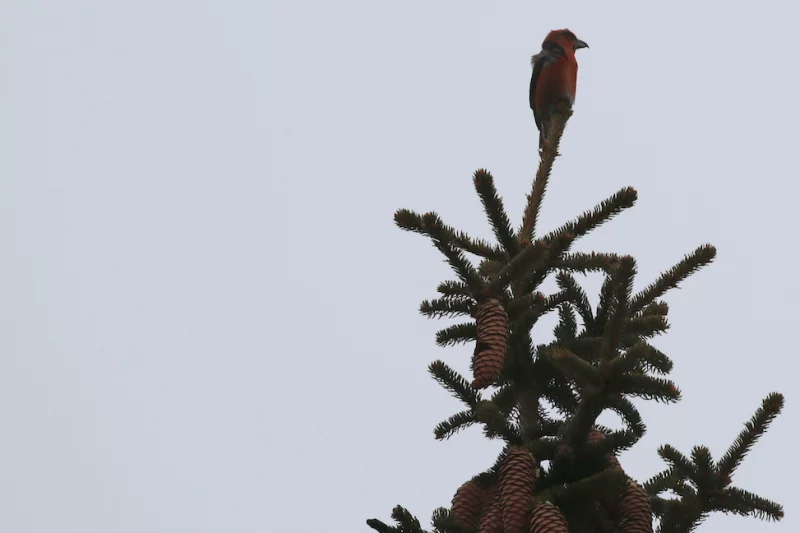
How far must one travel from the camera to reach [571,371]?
2.53 meters

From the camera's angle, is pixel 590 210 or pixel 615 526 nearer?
pixel 615 526

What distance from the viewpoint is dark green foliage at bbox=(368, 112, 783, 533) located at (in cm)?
256

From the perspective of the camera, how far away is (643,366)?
3092 millimetres

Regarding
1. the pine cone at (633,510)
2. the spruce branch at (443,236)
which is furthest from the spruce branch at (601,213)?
the pine cone at (633,510)

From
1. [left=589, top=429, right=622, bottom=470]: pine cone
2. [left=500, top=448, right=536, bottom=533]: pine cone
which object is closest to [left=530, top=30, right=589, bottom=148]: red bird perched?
[left=589, top=429, right=622, bottom=470]: pine cone

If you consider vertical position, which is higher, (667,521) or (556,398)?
(556,398)

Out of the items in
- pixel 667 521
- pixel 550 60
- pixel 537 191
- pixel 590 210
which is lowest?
pixel 667 521

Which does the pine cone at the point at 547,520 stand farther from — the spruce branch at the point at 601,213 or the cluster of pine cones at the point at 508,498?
the spruce branch at the point at 601,213

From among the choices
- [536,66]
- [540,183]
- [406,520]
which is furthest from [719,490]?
[536,66]

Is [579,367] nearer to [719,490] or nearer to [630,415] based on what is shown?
[719,490]

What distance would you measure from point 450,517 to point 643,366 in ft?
2.93

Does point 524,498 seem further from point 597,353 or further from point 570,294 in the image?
point 570,294

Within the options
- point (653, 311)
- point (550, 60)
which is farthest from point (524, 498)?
point (550, 60)

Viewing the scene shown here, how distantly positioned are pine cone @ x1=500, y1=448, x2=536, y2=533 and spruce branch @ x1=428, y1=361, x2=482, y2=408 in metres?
0.44
